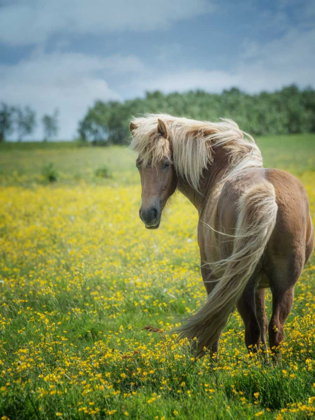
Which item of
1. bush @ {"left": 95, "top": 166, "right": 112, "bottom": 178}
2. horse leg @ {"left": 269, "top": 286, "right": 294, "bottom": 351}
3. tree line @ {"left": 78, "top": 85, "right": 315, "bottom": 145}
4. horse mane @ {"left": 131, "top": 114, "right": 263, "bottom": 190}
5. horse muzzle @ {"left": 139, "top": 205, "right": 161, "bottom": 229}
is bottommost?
horse leg @ {"left": 269, "top": 286, "right": 294, "bottom": 351}

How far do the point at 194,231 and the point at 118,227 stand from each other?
5.92 ft

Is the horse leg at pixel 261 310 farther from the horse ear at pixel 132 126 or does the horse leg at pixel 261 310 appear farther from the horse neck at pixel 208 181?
the horse ear at pixel 132 126

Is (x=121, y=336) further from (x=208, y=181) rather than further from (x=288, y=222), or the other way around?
(x=288, y=222)

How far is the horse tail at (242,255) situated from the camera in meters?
2.76

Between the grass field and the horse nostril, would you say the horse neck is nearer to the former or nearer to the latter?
the grass field

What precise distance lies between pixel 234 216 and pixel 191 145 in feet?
3.62

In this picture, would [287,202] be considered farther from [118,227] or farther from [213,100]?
[213,100]

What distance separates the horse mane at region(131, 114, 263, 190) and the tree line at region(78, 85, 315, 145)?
55102mm

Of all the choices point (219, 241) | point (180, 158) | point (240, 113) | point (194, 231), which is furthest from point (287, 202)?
point (240, 113)

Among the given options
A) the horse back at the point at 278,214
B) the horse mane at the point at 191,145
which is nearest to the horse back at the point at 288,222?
the horse back at the point at 278,214

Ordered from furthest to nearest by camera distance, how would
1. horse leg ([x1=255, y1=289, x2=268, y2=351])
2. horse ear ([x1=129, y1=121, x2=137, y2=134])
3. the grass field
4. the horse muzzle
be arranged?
horse ear ([x1=129, y1=121, x2=137, y2=134]), horse leg ([x1=255, y1=289, x2=268, y2=351]), the horse muzzle, the grass field

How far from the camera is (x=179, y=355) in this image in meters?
3.30

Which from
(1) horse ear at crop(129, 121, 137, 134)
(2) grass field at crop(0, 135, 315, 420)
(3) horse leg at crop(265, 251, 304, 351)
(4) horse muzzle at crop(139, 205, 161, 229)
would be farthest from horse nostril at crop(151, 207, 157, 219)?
(3) horse leg at crop(265, 251, 304, 351)

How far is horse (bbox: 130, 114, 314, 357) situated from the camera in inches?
112
